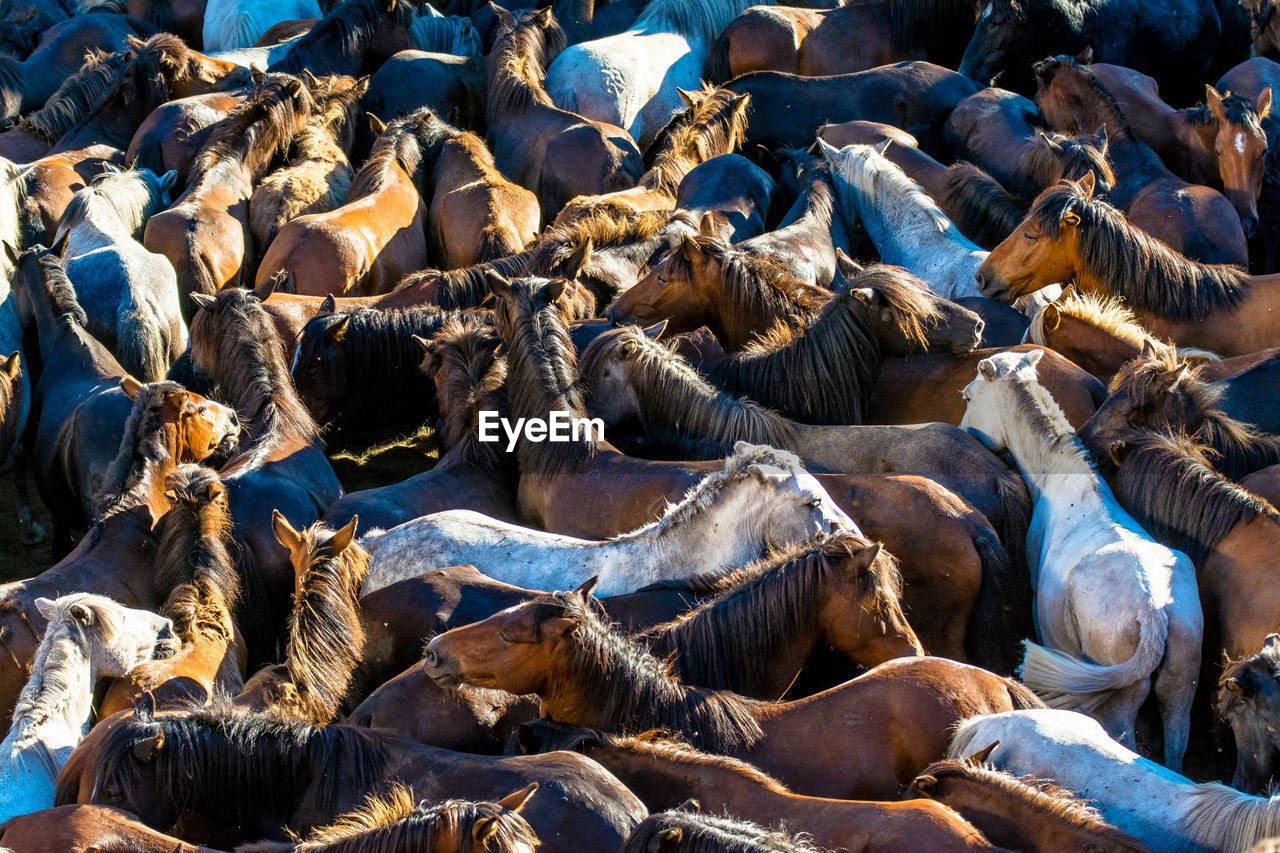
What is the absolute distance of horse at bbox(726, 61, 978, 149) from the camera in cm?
875

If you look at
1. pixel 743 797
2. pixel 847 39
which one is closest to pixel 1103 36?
pixel 847 39

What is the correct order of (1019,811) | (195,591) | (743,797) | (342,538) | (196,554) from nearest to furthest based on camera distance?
1. (1019,811)
2. (743,797)
3. (342,538)
4. (195,591)
5. (196,554)

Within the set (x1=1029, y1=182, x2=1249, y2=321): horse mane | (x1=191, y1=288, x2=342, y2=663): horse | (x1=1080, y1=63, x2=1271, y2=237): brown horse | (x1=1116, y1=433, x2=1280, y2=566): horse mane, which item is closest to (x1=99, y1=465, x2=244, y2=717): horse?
(x1=191, y1=288, x2=342, y2=663): horse

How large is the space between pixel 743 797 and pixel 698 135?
6021 mm

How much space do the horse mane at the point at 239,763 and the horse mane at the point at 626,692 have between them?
1.77 feet

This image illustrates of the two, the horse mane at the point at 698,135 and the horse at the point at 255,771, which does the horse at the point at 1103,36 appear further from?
the horse at the point at 255,771

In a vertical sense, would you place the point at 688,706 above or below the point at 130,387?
above

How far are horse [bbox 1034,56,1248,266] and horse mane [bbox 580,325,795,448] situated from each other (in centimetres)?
292

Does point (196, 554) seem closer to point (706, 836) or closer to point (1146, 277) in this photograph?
point (706, 836)

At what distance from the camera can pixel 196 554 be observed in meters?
4.40

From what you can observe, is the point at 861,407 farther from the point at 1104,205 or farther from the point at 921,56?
the point at 921,56

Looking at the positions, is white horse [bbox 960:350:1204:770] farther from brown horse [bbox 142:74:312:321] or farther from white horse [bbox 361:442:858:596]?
brown horse [bbox 142:74:312:321]

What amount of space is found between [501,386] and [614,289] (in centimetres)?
146

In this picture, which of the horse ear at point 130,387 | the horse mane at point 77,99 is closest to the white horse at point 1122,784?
the horse ear at point 130,387
